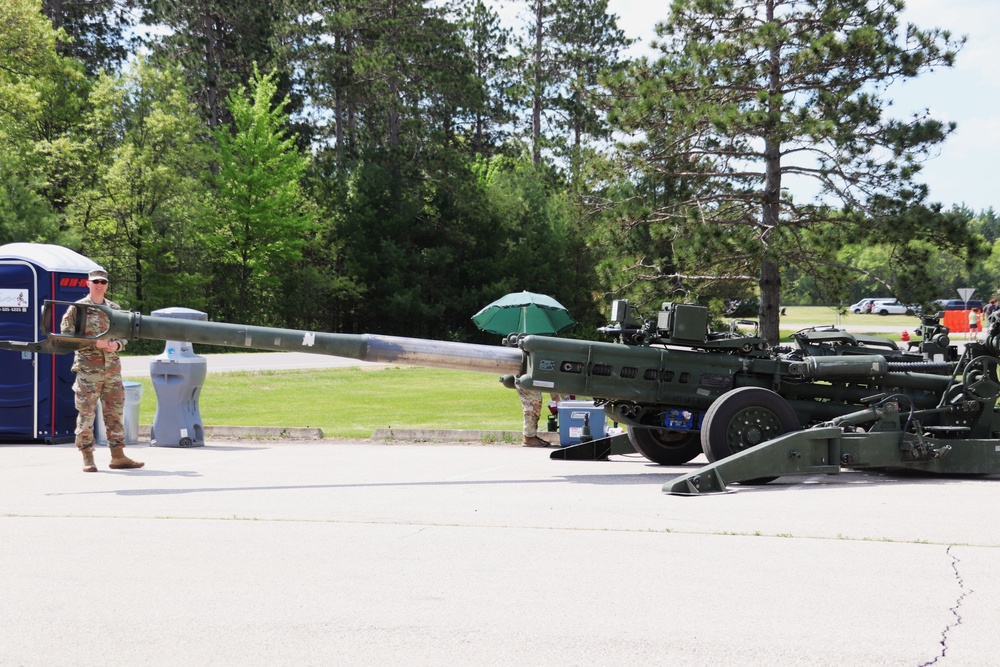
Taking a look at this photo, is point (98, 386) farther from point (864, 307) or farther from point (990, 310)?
point (864, 307)

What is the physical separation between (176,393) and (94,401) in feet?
9.98

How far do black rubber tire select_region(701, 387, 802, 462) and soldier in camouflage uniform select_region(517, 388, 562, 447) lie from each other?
3.92m

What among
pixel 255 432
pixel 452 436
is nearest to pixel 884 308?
pixel 452 436

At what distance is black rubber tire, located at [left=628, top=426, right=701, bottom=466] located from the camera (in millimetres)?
12250

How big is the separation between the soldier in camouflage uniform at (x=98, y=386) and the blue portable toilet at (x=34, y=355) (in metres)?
3.16

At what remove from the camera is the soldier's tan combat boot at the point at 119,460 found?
1162 cm

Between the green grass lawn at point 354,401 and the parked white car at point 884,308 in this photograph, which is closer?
the green grass lawn at point 354,401

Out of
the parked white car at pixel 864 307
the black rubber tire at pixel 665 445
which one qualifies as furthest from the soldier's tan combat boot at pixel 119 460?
the parked white car at pixel 864 307

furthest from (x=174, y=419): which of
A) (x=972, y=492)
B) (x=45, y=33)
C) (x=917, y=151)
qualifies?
(x=45, y=33)

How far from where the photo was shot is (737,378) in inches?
443

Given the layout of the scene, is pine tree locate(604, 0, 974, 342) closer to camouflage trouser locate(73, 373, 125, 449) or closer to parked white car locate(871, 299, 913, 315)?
camouflage trouser locate(73, 373, 125, 449)

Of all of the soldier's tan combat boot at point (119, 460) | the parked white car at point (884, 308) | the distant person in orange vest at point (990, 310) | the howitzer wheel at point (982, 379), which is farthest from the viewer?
the parked white car at point (884, 308)

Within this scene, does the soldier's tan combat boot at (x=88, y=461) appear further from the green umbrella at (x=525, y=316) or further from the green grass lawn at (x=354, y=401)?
the green umbrella at (x=525, y=316)

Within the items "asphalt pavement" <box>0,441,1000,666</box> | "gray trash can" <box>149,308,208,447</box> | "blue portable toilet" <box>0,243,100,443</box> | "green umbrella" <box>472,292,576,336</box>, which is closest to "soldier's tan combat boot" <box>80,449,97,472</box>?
"asphalt pavement" <box>0,441,1000,666</box>
